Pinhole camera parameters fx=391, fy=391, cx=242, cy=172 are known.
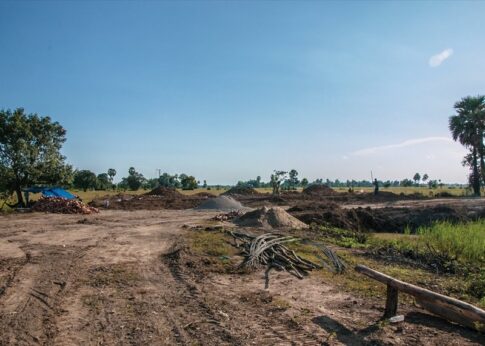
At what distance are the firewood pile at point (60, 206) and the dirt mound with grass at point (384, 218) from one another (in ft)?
40.2

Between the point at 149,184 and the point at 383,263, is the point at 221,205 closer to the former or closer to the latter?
the point at 383,263

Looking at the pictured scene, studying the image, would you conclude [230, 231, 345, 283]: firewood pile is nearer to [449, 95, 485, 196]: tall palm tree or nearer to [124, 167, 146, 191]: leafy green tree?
[449, 95, 485, 196]: tall palm tree

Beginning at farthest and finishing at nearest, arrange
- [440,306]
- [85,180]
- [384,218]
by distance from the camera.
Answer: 1. [85,180]
2. [384,218]
3. [440,306]

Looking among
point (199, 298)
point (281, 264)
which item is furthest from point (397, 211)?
point (199, 298)

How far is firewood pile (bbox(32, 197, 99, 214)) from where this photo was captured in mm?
21859

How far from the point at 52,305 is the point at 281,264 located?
4.74m

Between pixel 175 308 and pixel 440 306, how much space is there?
3.80 m

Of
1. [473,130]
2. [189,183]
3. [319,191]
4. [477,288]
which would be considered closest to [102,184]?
[189,183]

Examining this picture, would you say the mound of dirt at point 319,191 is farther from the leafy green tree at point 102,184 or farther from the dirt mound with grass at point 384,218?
the leafy green tree at point 102,184

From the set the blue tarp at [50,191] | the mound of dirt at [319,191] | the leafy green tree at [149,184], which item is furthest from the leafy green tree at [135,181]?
the blue tarp at [50,191]

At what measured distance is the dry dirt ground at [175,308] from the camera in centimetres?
490

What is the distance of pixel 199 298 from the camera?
6.50 meters

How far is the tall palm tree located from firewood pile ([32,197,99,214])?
36945 millimetres

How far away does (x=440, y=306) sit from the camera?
5.33 meters
